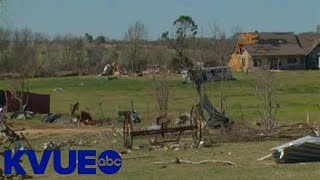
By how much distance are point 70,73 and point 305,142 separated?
3477 inches

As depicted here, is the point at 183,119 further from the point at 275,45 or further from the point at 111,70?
the point at 275,45

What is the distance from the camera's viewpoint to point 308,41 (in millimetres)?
108562

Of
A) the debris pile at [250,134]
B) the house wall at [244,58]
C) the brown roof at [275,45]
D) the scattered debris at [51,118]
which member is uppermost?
the brown roof at [275,45]

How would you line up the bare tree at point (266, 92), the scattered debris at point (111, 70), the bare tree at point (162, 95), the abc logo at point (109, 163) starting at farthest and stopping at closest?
1. the scattered debris at point (111, 70)
2. the bare tree at point (162, 95)
3. the bare tree at point (266, 92)
4. the abc logo at point (109, 163)

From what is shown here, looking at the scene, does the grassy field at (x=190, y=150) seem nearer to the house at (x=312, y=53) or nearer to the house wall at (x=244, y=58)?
the house wall at (x=244, y=58)

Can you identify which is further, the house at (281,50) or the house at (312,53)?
the house at (312,53)

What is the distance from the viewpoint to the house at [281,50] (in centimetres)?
9731

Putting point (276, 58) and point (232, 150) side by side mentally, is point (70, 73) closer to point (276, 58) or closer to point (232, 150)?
point (276, 58)

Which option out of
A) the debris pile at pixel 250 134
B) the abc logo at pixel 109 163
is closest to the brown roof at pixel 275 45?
the debris pile at pixel 250 134

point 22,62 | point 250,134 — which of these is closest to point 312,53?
point 22,62

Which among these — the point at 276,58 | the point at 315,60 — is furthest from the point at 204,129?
the point at 315,60

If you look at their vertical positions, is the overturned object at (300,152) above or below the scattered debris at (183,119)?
above

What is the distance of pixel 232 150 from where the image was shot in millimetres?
19375

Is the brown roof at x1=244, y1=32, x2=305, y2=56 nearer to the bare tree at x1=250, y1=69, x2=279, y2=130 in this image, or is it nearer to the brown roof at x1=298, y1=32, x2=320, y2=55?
the brown roof at x1=298, y1=32, x2=320, y2=55
